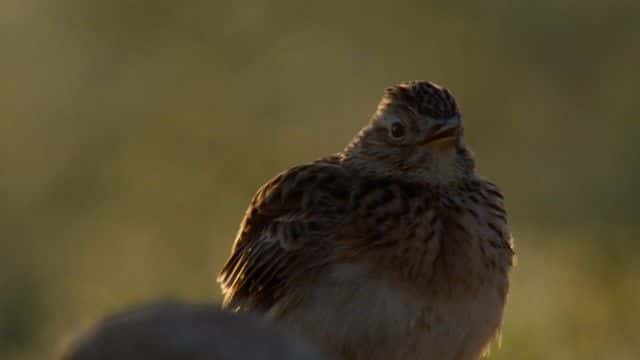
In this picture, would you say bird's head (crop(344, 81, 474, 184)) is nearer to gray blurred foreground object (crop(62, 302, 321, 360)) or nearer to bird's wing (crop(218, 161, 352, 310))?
bird's wing (crop(218, 161, 352, 310))

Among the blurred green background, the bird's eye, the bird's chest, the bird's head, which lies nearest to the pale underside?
the bird's chest

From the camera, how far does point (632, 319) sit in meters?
13.2

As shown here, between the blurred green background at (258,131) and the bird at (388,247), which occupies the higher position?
the bird at (388,247)

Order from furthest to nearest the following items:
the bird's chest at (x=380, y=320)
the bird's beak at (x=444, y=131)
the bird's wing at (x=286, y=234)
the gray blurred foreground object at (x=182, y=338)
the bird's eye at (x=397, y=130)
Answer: the bird's eye at (x=397, y=130)
the bird's beak at (x=444, y=131)
the bird's wing at (x=286, y=234)
the bird's chest at (x=380, y=320)
the gray blurred foreground object at (x=182, y=338)

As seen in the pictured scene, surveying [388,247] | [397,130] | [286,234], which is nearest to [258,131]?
[397,130]

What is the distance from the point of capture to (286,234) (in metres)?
11.5

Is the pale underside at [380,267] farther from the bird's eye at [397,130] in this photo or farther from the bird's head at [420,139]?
the bird's eye at [397,130]

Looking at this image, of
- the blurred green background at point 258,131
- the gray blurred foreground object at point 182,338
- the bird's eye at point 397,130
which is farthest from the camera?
the blurred green background at point 258,131

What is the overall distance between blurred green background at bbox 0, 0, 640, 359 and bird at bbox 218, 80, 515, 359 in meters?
1.40

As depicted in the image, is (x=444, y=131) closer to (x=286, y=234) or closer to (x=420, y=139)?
(x=420, y=139)

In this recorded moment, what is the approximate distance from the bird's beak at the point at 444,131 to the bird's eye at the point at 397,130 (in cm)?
21

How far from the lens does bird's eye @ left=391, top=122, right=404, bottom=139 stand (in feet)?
38.5

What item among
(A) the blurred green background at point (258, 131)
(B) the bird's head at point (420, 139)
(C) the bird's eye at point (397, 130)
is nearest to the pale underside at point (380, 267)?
(B) the bird's head at point (420, 139)

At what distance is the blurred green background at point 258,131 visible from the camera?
48.4 ft
